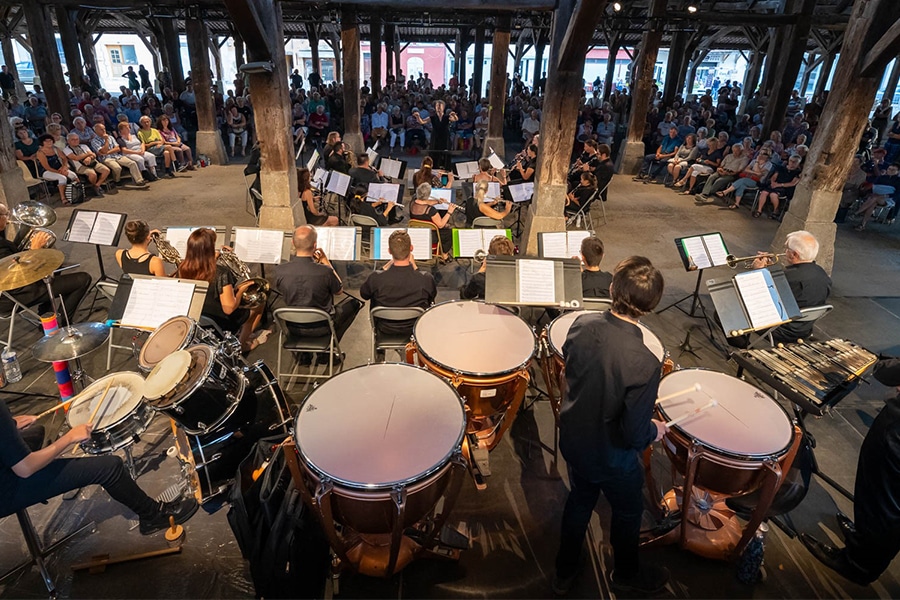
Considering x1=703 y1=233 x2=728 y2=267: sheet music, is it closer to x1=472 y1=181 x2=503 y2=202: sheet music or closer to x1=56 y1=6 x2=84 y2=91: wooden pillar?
x1=472 y1=181 x2=503 y2=202: sheet music

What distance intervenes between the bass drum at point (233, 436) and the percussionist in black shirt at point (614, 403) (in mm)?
1831

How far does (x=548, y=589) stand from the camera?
8.68 feet

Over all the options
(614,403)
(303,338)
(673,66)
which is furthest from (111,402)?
(673,66)

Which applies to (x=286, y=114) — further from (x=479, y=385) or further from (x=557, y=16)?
(x=479, y=385)

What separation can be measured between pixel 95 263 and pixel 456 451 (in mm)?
6076

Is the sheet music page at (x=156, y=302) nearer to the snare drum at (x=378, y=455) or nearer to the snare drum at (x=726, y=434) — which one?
the snare drum at (x=378, y=455)

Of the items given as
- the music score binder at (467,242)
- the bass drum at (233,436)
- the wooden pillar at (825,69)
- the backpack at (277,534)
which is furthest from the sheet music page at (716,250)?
the wooden pillar at (825,69)

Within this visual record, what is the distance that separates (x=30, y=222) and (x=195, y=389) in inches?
124

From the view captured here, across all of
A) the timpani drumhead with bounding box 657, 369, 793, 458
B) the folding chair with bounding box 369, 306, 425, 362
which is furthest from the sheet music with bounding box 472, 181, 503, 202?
the timpani drumhead with bounding box 657, 369, 793, 458

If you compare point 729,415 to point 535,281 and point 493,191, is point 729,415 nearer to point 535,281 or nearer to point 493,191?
point 535,281

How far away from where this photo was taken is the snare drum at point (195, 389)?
8.50ft

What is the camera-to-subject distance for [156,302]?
11.7ft

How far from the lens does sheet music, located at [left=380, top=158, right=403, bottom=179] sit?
322 inches

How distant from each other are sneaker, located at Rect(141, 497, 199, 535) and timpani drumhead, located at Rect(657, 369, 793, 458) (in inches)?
107
